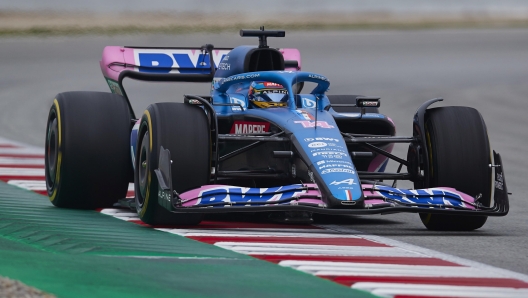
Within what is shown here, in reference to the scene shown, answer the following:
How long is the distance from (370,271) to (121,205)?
378 centimetres

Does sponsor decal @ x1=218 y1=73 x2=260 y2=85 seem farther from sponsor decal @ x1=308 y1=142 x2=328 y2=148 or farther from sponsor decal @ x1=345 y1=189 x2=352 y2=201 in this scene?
sponsor decal @ x1=345 y1=189 x2=352 y2=201

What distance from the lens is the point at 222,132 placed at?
9.42 m

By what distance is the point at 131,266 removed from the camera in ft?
21.0

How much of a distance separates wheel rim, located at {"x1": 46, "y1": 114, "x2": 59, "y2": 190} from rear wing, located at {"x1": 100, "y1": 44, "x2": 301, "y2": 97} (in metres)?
1.29

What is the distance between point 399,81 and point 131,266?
19924 millimetres

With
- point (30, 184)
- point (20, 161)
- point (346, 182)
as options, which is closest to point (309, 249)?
point (346, 182)

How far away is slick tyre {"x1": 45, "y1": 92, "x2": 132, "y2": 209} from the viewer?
9453 millimetres

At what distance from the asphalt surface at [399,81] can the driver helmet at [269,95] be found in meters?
1.09

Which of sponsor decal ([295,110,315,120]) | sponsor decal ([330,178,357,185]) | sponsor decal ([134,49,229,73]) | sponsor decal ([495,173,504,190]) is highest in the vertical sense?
sponsor decal ([134,49,229,73])

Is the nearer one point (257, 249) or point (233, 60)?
point (257, 249)

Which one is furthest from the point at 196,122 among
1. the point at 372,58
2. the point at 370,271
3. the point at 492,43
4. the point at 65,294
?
the point at 492,43

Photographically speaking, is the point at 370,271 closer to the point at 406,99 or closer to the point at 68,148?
the point at 68,148

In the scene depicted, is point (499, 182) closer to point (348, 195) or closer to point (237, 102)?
point (348, 195)

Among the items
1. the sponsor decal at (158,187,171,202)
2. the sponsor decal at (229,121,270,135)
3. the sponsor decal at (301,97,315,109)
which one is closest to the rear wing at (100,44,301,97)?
the sponsor decal at (301,97,315,109)
